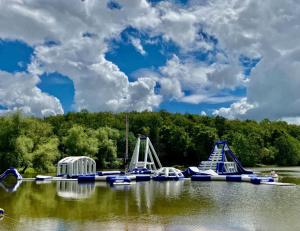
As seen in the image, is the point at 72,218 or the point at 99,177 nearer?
the point at 72,218

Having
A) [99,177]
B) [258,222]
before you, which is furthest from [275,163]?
[258,222]

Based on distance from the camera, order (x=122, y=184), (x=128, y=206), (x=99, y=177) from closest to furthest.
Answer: (x=128, y=206), (x=122, y=184), (x=99, y=177)

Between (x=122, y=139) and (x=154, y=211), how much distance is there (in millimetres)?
73229

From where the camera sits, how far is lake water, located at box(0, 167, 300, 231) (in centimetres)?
2072

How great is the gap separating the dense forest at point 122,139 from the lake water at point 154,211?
31.1m

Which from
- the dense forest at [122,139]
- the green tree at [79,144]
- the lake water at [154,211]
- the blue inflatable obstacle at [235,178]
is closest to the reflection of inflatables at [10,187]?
the lake water at [154,211]

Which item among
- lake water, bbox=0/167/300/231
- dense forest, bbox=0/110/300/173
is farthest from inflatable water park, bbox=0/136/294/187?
lake water, bbox=0/167/300/231

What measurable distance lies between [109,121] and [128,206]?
8669 centimetres

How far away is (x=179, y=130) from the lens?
107 m

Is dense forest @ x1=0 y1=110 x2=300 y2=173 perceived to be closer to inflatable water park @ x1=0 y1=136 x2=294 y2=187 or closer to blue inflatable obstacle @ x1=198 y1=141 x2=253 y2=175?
inflatable water park @ x1=0 y1=136 x2=294 y2=187

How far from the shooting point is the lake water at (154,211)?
20.7 metres

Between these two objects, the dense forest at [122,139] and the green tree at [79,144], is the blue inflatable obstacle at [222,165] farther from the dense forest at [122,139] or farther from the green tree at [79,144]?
the dense forest at [122,139]

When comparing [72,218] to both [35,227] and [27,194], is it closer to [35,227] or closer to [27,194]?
[35,227]

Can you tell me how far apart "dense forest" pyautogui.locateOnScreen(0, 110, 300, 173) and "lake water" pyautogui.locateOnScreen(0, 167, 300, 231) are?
102 feet
